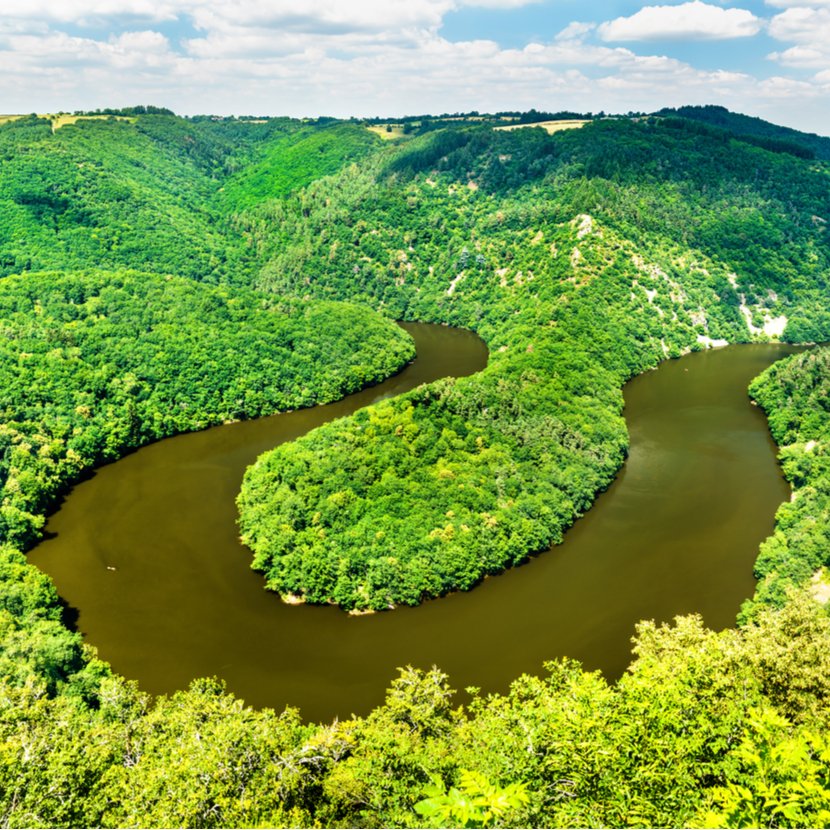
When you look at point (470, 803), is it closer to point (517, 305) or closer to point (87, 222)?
point (517, 305)

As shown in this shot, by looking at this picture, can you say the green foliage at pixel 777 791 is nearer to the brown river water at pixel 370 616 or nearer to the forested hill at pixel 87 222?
the brown river water at pixel 370 616

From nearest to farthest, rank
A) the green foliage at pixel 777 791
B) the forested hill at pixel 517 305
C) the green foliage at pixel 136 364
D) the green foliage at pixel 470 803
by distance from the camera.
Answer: the green foliage at pixel 470 803
the green foliage at pixel 777 791
the forested hill at pixel 517 305
the green foliage at pixel 136 364

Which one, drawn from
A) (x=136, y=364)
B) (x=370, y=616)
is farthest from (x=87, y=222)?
(x=370, y=616)

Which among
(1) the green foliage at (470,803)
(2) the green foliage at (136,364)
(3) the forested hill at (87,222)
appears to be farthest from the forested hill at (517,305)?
(1) the green foliage at (470,803)

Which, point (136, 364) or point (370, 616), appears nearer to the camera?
point (370, 616)

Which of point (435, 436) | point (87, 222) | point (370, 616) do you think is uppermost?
point (87, 222)

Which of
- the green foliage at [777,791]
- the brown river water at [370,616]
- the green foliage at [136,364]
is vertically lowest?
the brown river water at [370,616]

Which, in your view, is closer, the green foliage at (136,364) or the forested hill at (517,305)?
the forested hill at (517,305)

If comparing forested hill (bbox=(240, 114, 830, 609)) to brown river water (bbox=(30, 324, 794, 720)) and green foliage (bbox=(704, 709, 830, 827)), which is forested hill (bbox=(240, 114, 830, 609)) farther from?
green foliage (bbox=(704, 709, 830, 827))
